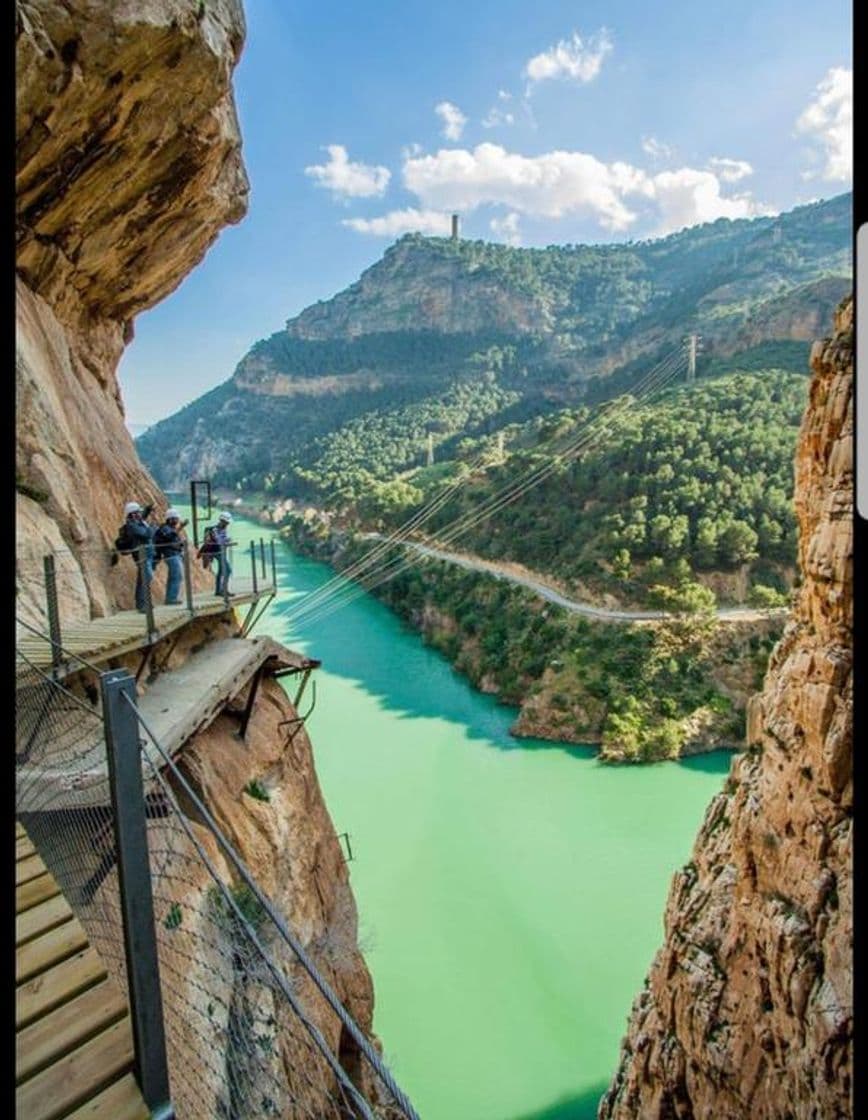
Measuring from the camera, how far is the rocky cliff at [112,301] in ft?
15.8

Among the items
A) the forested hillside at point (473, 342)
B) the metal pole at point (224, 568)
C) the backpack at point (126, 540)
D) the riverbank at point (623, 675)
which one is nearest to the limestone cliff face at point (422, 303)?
the forested hillside at point (473, 342)

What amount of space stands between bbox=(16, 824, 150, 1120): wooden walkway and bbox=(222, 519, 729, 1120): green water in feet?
29.4

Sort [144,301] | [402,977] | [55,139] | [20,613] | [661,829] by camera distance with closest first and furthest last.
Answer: [20,613] → [55,139] → [144,301] → [402,977] → [661,829]

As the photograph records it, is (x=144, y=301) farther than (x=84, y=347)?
Yes

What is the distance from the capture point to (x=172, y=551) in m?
6.00

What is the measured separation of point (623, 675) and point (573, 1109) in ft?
43.1

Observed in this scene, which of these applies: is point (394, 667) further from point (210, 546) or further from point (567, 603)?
point (210, 546)

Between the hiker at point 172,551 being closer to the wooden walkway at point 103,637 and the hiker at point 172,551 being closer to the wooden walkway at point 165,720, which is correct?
the wooden walkway at point 103,637

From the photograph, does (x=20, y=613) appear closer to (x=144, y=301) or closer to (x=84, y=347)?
(x=84, y=347)

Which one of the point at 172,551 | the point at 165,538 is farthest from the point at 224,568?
the point at 165,538

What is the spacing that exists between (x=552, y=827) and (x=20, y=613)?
46.6ft

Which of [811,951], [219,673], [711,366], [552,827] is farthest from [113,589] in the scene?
[711,366]

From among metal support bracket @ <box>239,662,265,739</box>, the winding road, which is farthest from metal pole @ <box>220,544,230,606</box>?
the winding road

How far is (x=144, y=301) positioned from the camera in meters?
8.87
